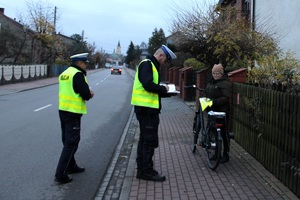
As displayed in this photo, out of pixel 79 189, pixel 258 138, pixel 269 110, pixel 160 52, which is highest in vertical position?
pixel 160 52

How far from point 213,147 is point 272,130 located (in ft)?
3.07

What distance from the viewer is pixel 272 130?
5418 mm

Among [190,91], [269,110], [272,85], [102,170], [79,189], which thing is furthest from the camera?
[190,91]

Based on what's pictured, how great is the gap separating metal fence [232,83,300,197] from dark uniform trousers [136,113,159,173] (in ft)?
5.66

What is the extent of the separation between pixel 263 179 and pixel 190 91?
12.4 meters

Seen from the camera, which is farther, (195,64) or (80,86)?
(195,64)

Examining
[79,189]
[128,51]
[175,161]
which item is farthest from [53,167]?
[128,51]

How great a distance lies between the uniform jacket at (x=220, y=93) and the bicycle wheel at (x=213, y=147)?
1.44ft

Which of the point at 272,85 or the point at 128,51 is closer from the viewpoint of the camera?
the point at 272,85

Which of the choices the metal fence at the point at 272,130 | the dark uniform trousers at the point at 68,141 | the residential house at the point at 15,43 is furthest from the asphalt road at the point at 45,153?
the residential house at the point at 15,43

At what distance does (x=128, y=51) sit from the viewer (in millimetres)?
136000

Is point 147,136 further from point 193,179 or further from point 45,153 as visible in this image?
point 45,153

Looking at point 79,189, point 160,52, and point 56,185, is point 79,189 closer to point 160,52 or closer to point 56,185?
point 56,185

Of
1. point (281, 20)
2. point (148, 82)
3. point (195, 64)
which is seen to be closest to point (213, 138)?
point (148, 82)
